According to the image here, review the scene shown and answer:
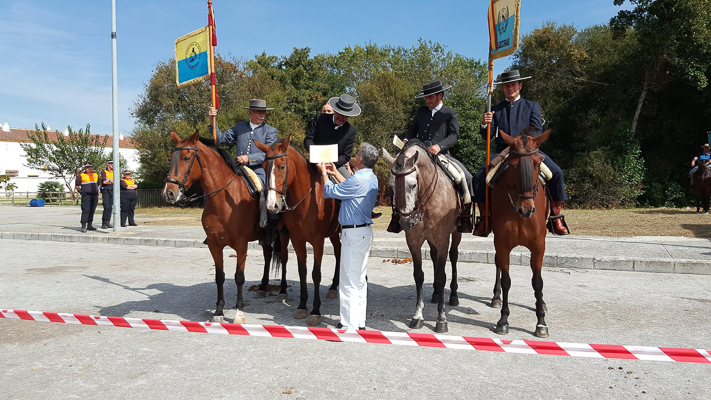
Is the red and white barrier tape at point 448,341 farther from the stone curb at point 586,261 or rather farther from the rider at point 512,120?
the stone curb at point 586,261

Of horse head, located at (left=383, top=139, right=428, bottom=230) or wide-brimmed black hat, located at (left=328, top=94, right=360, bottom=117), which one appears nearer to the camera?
horse head, located at (left=383, top=139, right=428, bottom=230)

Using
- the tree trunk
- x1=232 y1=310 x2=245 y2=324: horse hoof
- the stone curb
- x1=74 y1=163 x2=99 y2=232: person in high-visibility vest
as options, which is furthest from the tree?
x1=232 y1=310 x2=245 y2=324: horse hoof

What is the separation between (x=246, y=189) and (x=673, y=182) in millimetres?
26632

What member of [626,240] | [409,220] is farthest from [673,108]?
[409,220]

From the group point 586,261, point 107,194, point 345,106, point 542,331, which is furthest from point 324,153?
point 107,194

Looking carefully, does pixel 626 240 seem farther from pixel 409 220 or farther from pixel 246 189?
pixel 246 189

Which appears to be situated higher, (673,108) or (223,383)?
(673,108)

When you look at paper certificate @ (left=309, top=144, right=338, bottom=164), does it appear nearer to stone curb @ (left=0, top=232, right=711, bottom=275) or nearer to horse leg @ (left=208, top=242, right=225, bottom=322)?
horse leg @ (left=208, top=242, right=225, bottom=322)

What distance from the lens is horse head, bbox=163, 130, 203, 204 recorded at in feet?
18.9

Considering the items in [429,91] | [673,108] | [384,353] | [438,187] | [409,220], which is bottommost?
[384,353]

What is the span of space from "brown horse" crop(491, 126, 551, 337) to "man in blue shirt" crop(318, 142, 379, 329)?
153 centimetres

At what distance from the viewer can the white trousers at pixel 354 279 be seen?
5.49 m

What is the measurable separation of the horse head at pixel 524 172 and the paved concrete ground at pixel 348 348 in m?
1.49

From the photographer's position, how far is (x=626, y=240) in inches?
480
